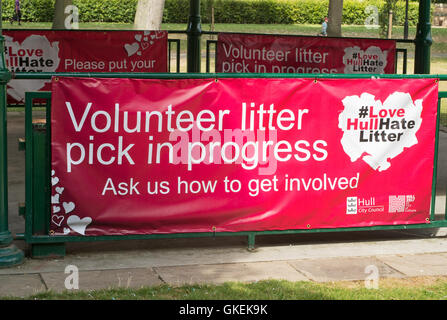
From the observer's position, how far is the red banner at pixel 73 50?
13.8 metres

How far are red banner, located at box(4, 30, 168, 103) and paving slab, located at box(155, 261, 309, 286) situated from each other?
7.80 meters

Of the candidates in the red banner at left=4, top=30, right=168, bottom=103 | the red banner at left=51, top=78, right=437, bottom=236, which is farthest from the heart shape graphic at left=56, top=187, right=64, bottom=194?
the red banner at left=4, top=30, right=168, bottom=103

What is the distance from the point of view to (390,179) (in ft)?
24.7

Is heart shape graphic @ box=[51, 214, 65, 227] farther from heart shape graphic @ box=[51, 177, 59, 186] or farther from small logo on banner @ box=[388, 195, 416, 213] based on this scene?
small logo on banner @ box=[388, 195, 416, 213]

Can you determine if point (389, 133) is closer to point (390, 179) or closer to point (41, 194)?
point (390, 179)

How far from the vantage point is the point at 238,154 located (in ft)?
23.5

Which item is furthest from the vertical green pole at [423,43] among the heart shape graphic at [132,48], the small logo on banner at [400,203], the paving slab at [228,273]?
Answer: the heart shape graphic at [132,48]

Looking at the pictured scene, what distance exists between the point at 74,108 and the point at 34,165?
1.92ft

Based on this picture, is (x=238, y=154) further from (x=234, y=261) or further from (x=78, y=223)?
(x=78, y=223)

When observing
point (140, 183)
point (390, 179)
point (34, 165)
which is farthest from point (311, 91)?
point (34, 165)

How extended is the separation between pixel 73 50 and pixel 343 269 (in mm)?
8455

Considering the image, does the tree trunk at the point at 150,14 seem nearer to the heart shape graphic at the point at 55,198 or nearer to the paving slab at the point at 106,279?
the heart shape graphic at the point at 55,198

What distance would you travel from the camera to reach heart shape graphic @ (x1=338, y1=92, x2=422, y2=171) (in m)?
7.35

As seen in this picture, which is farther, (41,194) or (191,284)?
(41,194)
